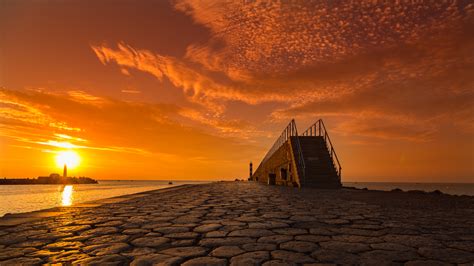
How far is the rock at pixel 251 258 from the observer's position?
2311 millimetres

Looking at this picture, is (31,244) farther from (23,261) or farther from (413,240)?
(413,240)

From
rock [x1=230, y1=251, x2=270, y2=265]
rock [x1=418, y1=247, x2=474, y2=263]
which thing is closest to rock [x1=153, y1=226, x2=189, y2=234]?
rock [x1=230, y1=251, x2=270, y2=265]

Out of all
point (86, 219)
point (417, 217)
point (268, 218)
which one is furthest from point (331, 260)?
point (86, 219)

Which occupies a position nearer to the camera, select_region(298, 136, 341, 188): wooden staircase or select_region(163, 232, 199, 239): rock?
select_region(163, 232, 199, 239): rock

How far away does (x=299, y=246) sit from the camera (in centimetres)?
281

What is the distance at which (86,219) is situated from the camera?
457 cm

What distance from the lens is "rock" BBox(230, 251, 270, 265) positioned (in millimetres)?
2311

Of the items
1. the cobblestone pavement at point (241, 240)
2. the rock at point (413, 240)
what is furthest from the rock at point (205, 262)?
the rock at point (413, 240)

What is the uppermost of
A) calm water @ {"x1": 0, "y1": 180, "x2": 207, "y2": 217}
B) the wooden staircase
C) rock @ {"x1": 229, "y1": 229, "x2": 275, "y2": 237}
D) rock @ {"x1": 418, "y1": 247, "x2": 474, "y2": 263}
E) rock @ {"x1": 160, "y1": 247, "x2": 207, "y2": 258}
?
the wooden staircase

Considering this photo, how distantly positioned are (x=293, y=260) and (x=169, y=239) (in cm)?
140

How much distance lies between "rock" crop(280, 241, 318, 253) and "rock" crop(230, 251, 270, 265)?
0.28 meters

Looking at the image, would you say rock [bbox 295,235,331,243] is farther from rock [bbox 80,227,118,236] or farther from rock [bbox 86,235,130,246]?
rock [bbox 80,227,118,236]

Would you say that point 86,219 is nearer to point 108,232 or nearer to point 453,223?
point 108,232

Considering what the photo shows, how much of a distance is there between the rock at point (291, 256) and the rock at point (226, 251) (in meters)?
0.31
